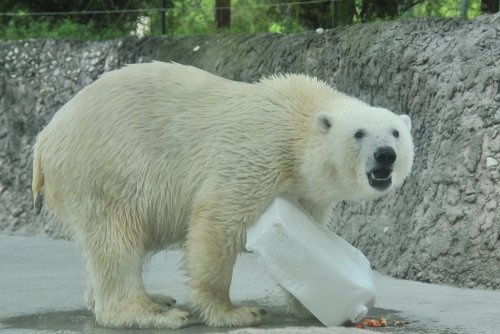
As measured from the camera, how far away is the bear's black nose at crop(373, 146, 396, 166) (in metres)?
4.58

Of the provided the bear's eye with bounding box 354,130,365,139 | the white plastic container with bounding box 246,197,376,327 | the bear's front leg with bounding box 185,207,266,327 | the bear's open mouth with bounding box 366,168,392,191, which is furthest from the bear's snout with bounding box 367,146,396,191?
the bear's front leg with bounding box 185,207,266,327

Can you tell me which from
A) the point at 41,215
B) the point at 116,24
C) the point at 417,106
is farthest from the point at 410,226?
the point at 116,24

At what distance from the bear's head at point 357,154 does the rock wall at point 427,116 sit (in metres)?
1.32

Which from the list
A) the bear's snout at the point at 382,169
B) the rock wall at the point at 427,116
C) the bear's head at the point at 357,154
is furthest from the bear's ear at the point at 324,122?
the rock wall at the point at 427,116

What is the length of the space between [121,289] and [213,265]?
1.61 feet

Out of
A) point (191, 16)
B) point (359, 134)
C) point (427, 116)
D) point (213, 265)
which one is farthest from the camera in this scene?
point (191, 16)

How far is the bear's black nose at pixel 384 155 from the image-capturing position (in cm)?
458

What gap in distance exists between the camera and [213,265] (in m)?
4.80

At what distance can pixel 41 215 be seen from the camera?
30.0ft

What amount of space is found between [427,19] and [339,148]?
2409 mm

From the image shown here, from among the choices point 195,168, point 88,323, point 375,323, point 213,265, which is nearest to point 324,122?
point 195,168

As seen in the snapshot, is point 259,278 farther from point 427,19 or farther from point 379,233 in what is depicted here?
point 427,19

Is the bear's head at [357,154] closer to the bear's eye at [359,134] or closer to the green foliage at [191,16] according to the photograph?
the bear's eye at [359,134]

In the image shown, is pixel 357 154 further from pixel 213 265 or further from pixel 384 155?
pixel 213 265
